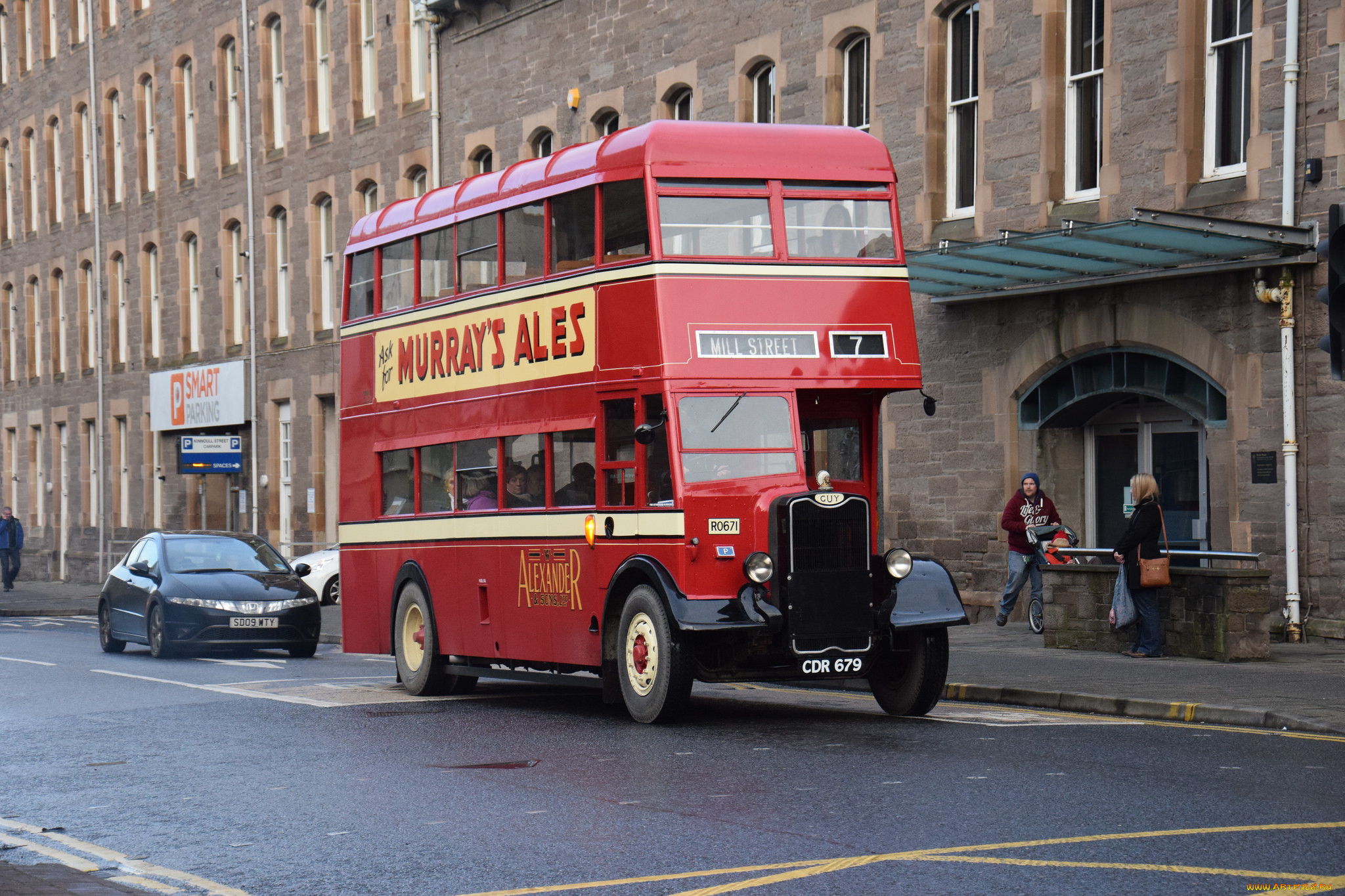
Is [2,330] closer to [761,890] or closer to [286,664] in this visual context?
[286,664]

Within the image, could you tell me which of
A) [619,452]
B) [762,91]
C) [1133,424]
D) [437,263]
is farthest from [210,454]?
[619,452]

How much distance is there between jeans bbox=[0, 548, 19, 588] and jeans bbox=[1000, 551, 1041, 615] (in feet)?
97.9

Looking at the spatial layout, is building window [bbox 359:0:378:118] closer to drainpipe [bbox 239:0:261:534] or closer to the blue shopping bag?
drainpipe [bbox 239:0:261:534]

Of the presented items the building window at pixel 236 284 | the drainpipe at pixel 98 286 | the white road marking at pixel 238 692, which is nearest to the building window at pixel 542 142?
the building window at pixel 236 284

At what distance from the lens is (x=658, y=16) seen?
2792 cm

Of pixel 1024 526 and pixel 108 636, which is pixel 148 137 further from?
pixel 1024 526

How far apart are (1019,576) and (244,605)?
891 centimetres

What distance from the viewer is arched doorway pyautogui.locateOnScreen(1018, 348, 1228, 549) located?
64.7 ft

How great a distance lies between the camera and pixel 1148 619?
16.9 metres

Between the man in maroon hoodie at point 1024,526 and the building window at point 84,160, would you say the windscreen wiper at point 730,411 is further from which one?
the building window at point 84,160

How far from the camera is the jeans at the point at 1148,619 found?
16.8 meters

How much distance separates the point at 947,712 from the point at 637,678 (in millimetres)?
2374

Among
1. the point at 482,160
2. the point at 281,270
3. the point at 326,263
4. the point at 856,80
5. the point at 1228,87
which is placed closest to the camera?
the point at 1228,87

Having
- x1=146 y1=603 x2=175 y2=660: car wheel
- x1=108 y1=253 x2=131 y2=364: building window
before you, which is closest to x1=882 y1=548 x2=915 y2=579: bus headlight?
x1=146 y1=603 x2=175 y2=660: car wheel
